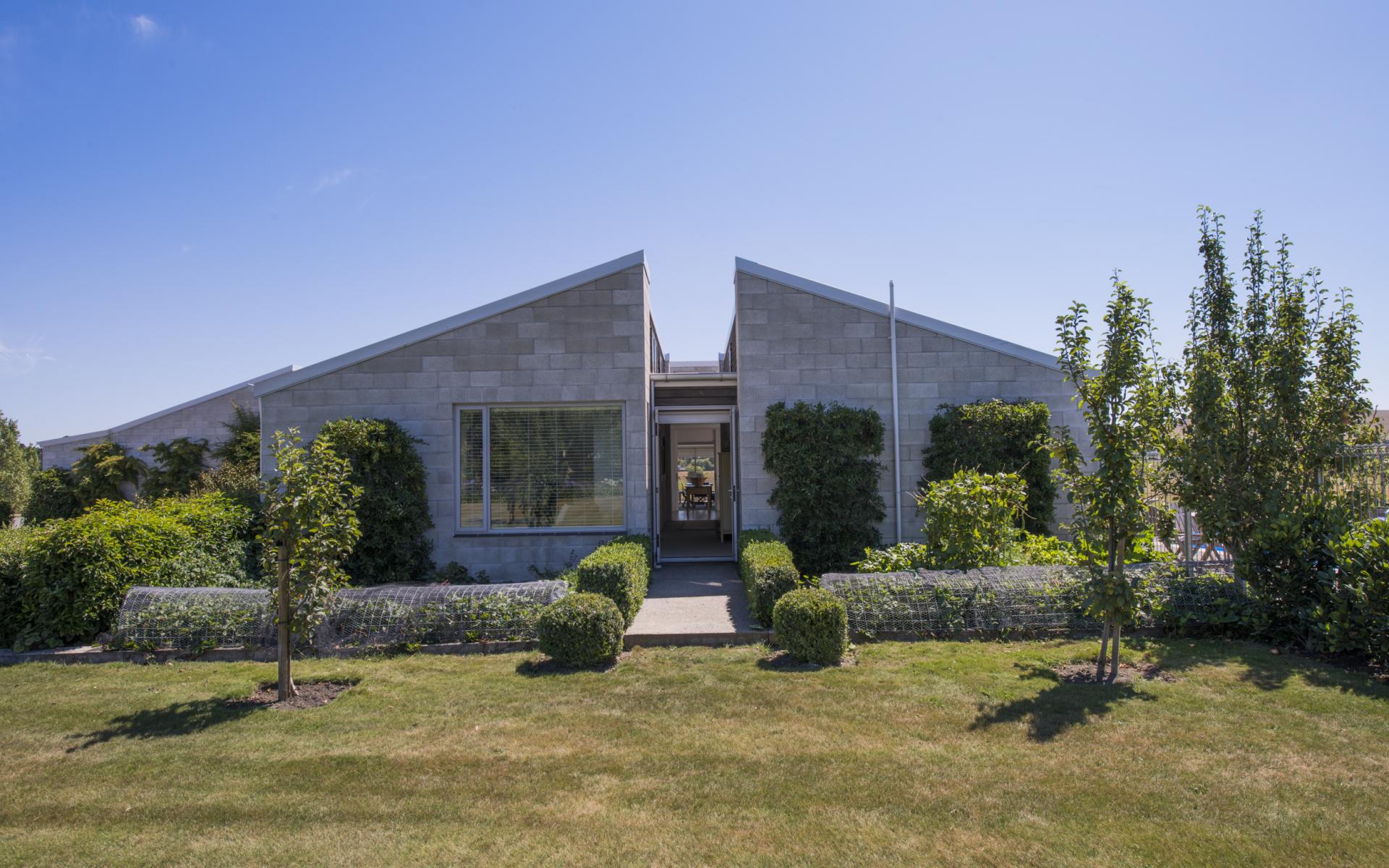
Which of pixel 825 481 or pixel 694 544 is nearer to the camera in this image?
pixel 825 481

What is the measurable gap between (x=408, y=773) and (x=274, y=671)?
9.46 feet

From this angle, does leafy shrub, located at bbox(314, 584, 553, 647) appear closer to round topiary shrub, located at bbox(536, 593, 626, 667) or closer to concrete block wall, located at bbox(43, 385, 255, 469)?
round topiary shrub, located at bbox(536, 593, 626, 667)

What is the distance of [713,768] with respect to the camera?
14.0ft

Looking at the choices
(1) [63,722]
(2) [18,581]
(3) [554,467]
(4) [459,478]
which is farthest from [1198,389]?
(2) [18,581]

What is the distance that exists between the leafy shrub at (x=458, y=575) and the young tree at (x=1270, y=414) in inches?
333

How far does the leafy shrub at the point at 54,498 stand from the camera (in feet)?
59.8

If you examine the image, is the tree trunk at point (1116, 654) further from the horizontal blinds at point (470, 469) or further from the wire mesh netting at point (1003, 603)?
the horizontal blinds at point (470, 469)

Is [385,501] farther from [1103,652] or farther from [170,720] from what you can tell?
[1103,652]

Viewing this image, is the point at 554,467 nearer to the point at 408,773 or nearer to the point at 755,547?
the point at 755,547

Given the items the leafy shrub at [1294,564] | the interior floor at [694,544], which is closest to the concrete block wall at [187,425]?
the interior floor at [694,544]

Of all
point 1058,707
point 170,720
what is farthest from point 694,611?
point 170,720

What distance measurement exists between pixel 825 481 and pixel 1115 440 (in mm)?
4762

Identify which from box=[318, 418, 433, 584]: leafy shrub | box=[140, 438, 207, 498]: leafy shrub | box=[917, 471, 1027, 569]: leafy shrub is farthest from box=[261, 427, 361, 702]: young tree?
box=[140, 438, 207, 498]: leafy shrub

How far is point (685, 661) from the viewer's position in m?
6.46
